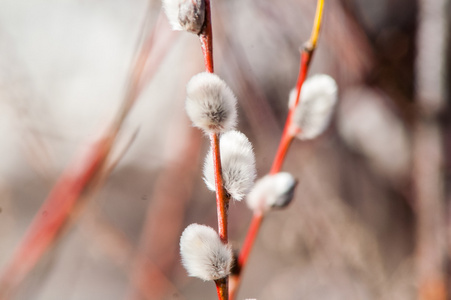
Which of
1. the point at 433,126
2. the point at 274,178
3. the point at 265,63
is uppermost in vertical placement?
the point at 265,63

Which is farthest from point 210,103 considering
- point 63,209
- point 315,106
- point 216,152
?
point 63,209

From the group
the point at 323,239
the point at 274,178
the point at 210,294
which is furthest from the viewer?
the point at 210,294

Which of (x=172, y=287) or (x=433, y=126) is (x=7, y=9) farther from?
(x=433, y=126)

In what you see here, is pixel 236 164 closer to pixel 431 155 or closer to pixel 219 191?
pixel 219 191

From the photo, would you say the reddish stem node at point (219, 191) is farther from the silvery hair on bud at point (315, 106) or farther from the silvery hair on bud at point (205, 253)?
the silvery hair on bud at point (315, 106)

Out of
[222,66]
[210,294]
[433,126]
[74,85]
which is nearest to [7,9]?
[74,85]

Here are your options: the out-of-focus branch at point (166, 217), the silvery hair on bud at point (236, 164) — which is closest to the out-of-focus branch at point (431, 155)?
the out-of-focus branch at point (166, 217)

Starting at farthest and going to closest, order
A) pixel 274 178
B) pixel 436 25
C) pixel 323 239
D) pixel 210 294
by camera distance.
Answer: pixel 210 294, pixel 323 239, pixel 436 25, pixel 274 178
